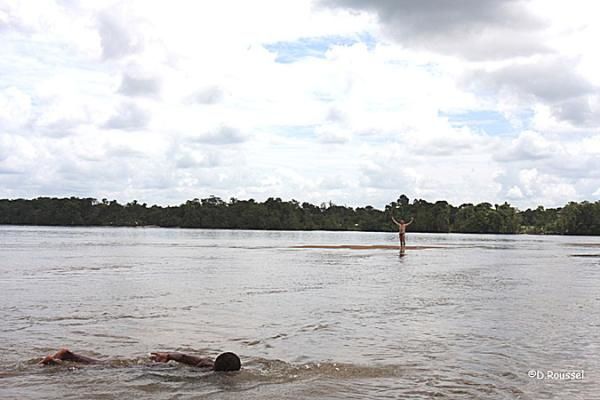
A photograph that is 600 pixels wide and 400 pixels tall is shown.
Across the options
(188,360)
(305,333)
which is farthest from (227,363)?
(305,333)

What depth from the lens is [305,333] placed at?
60.8ft

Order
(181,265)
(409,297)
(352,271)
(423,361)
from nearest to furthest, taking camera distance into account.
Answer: (423,361) < (409,297) < (352,271) < (181,265)

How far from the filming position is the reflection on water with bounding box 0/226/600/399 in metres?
12.7

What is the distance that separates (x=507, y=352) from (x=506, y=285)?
676 inches

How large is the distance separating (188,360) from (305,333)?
5.27 metres

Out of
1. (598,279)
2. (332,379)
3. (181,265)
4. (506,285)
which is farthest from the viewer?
(181,265)

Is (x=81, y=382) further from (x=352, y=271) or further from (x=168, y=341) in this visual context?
(x=352, y=271)

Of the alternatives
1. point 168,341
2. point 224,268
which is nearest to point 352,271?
point 224,268

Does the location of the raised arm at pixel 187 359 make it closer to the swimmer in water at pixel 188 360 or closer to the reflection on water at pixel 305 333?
the swimmer in water at pixel 188 360

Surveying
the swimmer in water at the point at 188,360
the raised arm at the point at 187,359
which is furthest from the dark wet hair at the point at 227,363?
the raised arm at the point at 187,359

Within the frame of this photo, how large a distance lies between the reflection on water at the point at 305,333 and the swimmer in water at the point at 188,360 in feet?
0.75

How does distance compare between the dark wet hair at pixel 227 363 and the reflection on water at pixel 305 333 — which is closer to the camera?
the reflection on water at pixel 305 333

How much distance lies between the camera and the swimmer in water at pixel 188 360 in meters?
13.5

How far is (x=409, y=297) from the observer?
27.0 m
